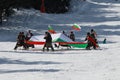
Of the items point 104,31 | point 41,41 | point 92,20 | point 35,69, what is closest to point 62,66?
point 35,69

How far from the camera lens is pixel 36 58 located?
23.3m

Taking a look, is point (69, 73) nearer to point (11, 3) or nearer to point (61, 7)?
point (11, 3)

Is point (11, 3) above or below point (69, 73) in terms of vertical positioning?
above

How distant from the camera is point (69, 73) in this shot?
17.4 metres

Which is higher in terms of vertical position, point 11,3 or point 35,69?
point 11,3

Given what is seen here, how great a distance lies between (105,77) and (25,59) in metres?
7.68

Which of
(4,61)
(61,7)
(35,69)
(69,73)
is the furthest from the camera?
(61,7)

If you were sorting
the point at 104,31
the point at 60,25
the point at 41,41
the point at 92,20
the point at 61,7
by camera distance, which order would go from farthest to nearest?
the point at 61,7
the point at 92,20
the point at 60,25
the point at 104,31
the point at 41,41

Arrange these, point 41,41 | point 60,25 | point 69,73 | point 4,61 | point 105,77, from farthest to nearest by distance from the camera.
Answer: point 60,25 → point 41,41 → point 4,61 → point 69,73 → point 105,77

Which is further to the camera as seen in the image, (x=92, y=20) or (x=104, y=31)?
(x=92, y=20)

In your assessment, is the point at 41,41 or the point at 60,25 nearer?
the point at 41,41

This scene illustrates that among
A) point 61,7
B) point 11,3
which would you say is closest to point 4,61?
point 11,3

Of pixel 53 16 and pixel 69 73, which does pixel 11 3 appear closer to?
pixel 53 16

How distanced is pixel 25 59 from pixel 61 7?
44.7 meters
